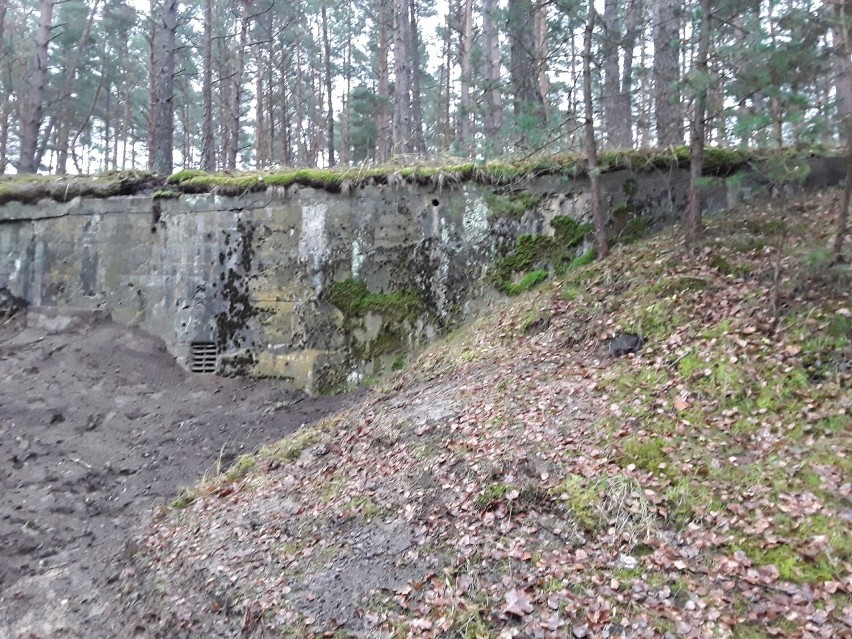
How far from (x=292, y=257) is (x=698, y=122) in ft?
19.0

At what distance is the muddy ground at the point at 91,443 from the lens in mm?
5164

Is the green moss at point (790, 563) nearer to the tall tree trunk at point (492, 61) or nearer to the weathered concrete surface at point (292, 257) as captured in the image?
the weathered concrete surface at point (292, 257)

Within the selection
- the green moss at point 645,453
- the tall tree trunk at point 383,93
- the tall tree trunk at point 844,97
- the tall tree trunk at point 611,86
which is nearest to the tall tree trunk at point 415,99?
the tall tree trunk at point 383,93

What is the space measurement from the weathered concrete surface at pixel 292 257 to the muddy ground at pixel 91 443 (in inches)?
19.3

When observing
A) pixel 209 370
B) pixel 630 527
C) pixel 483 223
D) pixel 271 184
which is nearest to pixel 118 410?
pixel 209 370

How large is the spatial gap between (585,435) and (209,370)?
6.51 metres

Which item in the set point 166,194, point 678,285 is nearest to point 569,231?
point 678,285

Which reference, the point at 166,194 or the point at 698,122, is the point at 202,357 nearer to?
the point at 166,194

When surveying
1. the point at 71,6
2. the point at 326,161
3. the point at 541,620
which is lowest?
the point at 541,620

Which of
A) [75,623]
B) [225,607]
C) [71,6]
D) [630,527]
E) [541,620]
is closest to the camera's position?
[541,620]

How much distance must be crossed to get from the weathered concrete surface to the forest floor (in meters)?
2.00

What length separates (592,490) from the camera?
4.34 metres

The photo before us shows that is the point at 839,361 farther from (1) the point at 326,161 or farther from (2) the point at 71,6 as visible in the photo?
(2) the point at 71,6

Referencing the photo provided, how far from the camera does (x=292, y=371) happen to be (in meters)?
9.28
